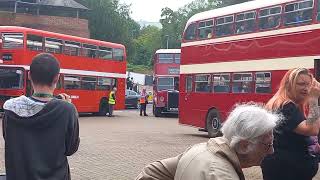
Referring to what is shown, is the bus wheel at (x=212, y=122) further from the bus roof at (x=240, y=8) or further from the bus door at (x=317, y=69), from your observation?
the bus door at (x=317, y=69)

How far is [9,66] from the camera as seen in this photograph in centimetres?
2398

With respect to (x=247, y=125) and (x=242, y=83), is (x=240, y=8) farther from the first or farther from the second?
(x=247, y=125)

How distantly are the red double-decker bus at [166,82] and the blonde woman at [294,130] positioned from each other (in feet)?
86.7

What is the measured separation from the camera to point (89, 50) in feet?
92.6

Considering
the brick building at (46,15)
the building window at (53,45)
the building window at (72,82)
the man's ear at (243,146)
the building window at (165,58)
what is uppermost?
the brick building at (46,15)

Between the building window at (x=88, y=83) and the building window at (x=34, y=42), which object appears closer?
the building window at (x=34, y=42)

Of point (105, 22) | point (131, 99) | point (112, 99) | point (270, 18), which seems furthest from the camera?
point (105, 22)

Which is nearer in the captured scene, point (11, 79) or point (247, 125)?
point (247, 125)

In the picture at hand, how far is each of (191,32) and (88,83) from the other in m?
9.93

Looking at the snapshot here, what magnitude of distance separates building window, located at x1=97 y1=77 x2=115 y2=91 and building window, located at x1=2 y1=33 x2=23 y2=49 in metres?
5.75

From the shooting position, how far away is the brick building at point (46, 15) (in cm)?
5134

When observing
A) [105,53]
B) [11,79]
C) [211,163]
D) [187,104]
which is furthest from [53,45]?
[211,163]

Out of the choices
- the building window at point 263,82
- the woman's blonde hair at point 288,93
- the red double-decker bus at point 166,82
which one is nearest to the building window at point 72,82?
the red double-decker bus at point 166,82

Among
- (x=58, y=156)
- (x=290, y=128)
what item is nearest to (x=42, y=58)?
(x=58, y=156)
